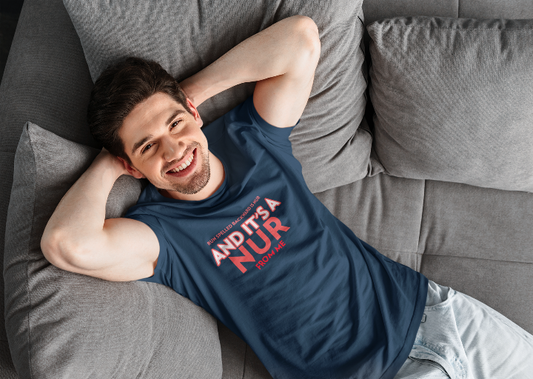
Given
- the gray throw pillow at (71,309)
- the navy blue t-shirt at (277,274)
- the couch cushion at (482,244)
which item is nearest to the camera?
the gray throw pillow at (71,309)

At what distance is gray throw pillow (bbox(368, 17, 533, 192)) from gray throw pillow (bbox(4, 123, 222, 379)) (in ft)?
3.29

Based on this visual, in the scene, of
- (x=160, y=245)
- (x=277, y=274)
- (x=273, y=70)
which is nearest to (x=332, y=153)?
(x=273, y=70)

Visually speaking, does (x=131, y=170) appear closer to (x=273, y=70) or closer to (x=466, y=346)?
(x=273, y=70)

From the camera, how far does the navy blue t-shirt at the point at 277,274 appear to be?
119 centimetres

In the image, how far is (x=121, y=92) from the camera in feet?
3.58

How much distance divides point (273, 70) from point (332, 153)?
1.34ft

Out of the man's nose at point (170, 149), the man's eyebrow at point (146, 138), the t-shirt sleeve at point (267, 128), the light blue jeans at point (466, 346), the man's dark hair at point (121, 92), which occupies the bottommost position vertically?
the light blue jeans at point (466, 346)

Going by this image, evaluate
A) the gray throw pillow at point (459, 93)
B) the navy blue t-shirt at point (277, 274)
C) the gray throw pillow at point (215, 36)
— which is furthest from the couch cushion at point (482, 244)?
the gray throw pillow at point (215, 36)

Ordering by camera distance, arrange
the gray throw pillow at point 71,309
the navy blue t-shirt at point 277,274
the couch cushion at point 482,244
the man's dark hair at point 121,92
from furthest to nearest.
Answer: the couch cushion at point 482,244 → the navy blue t-shirt at point 277,274 → the man's dark hair at point 121,92 → the gray throw pillow at point 71,309

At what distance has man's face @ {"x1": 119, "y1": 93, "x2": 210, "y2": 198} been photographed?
3.63ft

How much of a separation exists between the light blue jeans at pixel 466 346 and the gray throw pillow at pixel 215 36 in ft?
2.55

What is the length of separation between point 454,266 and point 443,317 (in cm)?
30

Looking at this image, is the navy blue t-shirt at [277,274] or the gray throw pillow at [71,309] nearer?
the gray throw pillow at [71,309]

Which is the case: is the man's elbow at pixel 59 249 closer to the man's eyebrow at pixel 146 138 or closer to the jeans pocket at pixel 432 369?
the man's eyebrow at pixel 146 138
